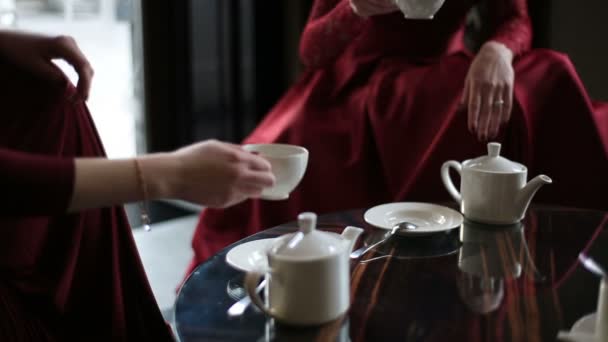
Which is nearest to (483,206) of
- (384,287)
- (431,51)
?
(384,287)

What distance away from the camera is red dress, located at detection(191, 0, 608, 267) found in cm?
152

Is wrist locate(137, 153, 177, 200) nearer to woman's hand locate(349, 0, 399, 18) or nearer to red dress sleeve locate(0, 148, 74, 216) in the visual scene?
red dress sleeve locate(0, 148, 74, 216)

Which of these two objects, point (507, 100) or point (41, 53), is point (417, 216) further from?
point (41, 53)

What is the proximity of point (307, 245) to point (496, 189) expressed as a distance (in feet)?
1.58

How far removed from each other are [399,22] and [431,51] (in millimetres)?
123

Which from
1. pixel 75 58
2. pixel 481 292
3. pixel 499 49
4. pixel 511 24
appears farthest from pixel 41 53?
pixel 511 24

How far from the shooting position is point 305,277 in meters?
0.71

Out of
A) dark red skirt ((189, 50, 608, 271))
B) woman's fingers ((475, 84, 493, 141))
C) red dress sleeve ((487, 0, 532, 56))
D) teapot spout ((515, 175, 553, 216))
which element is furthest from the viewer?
red dress sleeve ((487, 0, 532, 56))

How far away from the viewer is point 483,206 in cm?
111

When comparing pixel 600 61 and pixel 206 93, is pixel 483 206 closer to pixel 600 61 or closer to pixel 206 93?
pixel 600 61

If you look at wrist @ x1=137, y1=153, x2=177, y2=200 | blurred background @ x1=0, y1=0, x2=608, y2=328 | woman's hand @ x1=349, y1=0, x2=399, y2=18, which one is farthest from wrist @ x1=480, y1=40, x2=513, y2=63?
blurred background @ x1=0, y1=0, x2=608, y2=328

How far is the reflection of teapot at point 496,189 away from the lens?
109 centimetres

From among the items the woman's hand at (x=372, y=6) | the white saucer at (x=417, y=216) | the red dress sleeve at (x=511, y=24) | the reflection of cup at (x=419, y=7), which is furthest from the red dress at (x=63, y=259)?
the red dress sleeve at (x=511, y=24)

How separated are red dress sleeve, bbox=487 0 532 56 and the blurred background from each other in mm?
1446
